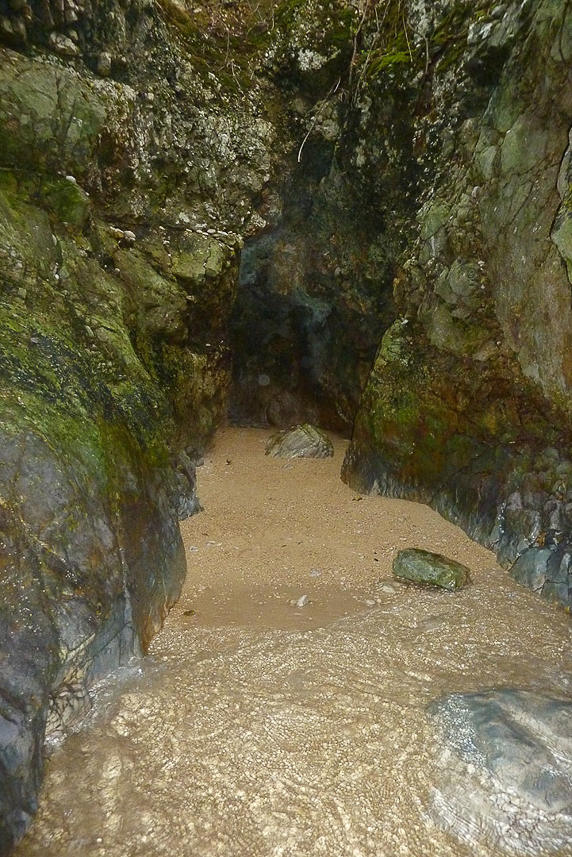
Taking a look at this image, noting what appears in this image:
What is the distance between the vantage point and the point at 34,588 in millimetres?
2439

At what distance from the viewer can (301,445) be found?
22.2 ft

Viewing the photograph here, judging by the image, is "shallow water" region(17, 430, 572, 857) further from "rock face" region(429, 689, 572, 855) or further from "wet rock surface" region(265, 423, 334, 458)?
"wet rock surface" region(265, 423, 334, 458)

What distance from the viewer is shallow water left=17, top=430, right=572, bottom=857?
1956 millimetres

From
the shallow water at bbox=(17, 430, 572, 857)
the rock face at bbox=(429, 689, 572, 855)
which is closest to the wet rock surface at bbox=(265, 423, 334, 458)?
the shallow water at bbox=(17, 430, 572, 857)

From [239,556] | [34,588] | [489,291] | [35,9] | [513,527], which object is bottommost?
[239,556]

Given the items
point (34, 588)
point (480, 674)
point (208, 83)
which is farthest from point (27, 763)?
point (208, 83)

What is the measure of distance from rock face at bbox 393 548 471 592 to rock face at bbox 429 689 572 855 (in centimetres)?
127

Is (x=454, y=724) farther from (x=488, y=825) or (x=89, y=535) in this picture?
(x=89, y=535)

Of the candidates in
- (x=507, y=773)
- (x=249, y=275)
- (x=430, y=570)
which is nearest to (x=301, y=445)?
(x=249, y=275)

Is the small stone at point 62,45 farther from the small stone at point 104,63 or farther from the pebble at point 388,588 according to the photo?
the pebble at point 388,588

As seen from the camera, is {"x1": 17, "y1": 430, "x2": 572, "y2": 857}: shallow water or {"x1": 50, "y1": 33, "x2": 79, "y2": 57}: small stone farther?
{"x1": 50, "y1": 33, "x2": 79, "y2": 57}: small stone

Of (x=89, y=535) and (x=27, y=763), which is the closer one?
(x=27, y=763)

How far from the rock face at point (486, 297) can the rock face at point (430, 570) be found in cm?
49

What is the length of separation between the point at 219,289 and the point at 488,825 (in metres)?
5.32
